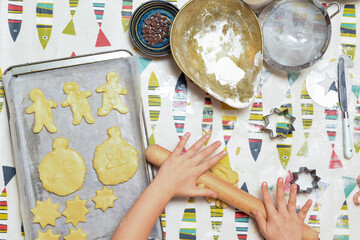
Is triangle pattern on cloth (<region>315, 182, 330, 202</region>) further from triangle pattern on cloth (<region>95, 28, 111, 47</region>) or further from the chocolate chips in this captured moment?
triangle pattern on cloth (<region>95, 28, 111, 47</region>)

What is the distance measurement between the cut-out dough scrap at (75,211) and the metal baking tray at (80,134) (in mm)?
12

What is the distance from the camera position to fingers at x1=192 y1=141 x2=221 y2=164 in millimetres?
924

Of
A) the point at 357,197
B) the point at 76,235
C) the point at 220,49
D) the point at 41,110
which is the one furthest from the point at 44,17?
the point at 357,197

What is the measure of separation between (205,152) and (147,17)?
0.43 metres

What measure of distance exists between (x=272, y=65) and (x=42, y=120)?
677 mm

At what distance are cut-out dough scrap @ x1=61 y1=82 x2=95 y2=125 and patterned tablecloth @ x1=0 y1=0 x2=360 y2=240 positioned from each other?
130mm

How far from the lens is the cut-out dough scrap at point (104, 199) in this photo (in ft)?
2.95

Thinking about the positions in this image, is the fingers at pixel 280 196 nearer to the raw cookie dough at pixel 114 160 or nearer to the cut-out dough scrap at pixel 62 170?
the raw cookie dough at pixel 114 160

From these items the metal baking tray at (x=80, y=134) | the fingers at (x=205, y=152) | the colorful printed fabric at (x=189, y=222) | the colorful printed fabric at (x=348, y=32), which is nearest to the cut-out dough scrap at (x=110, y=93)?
the metal baking tray at (x=80, y=134)

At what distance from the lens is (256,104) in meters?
1.02

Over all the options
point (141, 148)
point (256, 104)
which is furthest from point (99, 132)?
point (256, 104)

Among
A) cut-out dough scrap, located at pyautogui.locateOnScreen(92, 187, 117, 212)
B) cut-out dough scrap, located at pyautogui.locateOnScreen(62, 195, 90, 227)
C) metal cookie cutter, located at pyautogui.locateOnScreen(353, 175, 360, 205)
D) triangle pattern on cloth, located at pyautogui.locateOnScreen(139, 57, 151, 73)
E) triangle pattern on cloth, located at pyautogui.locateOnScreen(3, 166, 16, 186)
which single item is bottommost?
metal cookie cutter, located at pyautogui.locateOnScreen(353, 175, 360, 205)

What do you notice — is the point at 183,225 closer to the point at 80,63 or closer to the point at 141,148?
the point at 141,148

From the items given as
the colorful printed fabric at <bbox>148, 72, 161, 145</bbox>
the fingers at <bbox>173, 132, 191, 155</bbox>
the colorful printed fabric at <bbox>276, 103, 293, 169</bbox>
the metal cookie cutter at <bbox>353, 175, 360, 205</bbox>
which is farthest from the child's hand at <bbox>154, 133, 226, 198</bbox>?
the metal cookie cutter at <bbox>353, 175, 360, 205</bbox>
